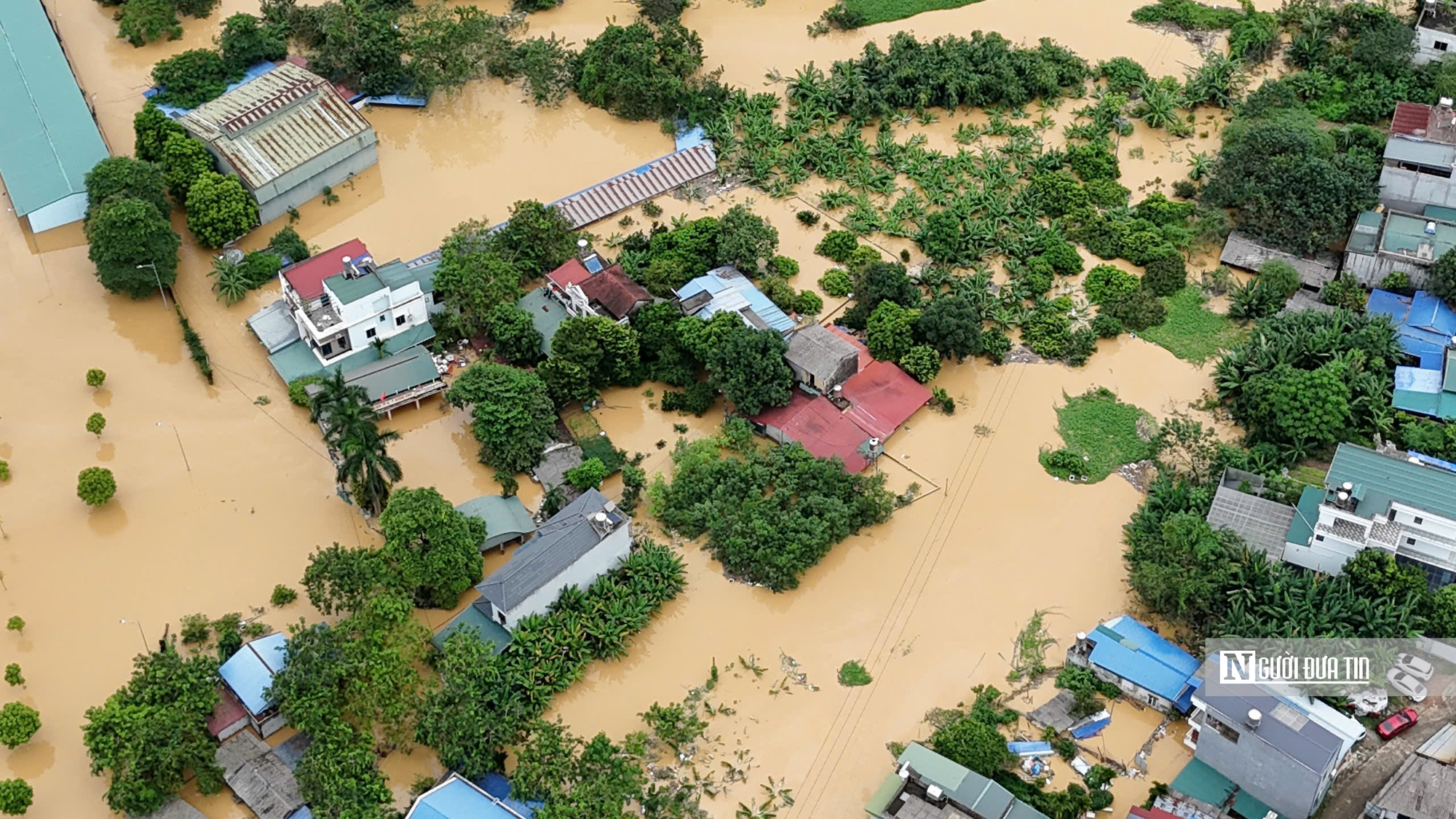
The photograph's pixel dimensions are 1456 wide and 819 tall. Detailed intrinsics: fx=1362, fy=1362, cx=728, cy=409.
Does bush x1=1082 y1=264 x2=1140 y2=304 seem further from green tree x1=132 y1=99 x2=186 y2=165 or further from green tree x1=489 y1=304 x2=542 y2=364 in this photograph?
green tree x1=132 y1=99 x2=186 y2=165

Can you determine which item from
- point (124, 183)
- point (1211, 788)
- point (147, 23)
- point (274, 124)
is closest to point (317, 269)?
point (124, 183)

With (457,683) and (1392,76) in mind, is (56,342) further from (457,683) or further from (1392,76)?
(1392,76)

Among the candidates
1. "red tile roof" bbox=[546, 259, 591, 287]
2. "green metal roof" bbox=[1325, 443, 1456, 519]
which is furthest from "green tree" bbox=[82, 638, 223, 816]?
"green metal roof" bbox=[1325, 443, 1456, 519]

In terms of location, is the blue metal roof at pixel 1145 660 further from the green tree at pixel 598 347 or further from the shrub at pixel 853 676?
the green tree at pixel 598 347

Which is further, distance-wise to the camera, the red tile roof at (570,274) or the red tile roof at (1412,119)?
the red tile roof at (1412,119)

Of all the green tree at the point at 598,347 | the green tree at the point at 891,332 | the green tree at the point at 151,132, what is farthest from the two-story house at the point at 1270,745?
the green tree at the point at 151,132

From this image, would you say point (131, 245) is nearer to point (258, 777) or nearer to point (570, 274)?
point (570, 274)

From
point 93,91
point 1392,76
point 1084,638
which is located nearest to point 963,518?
point 1084,638
